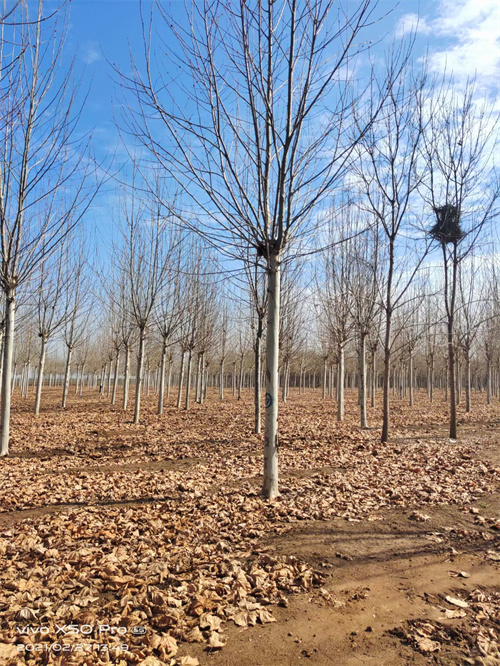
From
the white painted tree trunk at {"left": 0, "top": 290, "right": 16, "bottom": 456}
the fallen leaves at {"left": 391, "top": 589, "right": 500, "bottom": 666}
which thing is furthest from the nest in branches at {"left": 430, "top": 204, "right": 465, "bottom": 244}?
the white painted tree trunk at {"left": 0, "top": 290, "right": 16, "bottom": 456}

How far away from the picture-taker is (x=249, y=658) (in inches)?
83.3

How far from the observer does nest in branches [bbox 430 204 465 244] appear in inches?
353

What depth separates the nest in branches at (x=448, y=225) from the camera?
29.4 ft

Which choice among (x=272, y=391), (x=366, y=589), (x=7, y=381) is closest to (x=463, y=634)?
(x=366, y=589)

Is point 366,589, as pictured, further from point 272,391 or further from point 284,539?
point 272,391

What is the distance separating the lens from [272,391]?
461 cm

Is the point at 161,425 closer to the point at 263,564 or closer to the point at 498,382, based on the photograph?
the point at 263,564

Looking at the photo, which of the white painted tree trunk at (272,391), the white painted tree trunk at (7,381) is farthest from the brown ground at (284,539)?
the white painted tree trunk at (7,381)

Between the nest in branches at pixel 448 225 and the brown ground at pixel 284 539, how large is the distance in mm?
4817

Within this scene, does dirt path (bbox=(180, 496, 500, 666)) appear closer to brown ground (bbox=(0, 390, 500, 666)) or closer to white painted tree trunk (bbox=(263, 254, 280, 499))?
brown ground (bbox=(0, 390, 500, 666))

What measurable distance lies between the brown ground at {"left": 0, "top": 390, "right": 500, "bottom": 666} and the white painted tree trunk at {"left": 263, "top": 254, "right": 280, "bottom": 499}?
1.01 feet

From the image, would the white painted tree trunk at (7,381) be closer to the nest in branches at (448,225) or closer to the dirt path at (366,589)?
the dirt path at (366,589)

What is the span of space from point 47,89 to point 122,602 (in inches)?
298

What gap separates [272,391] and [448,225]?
697 centimetres
